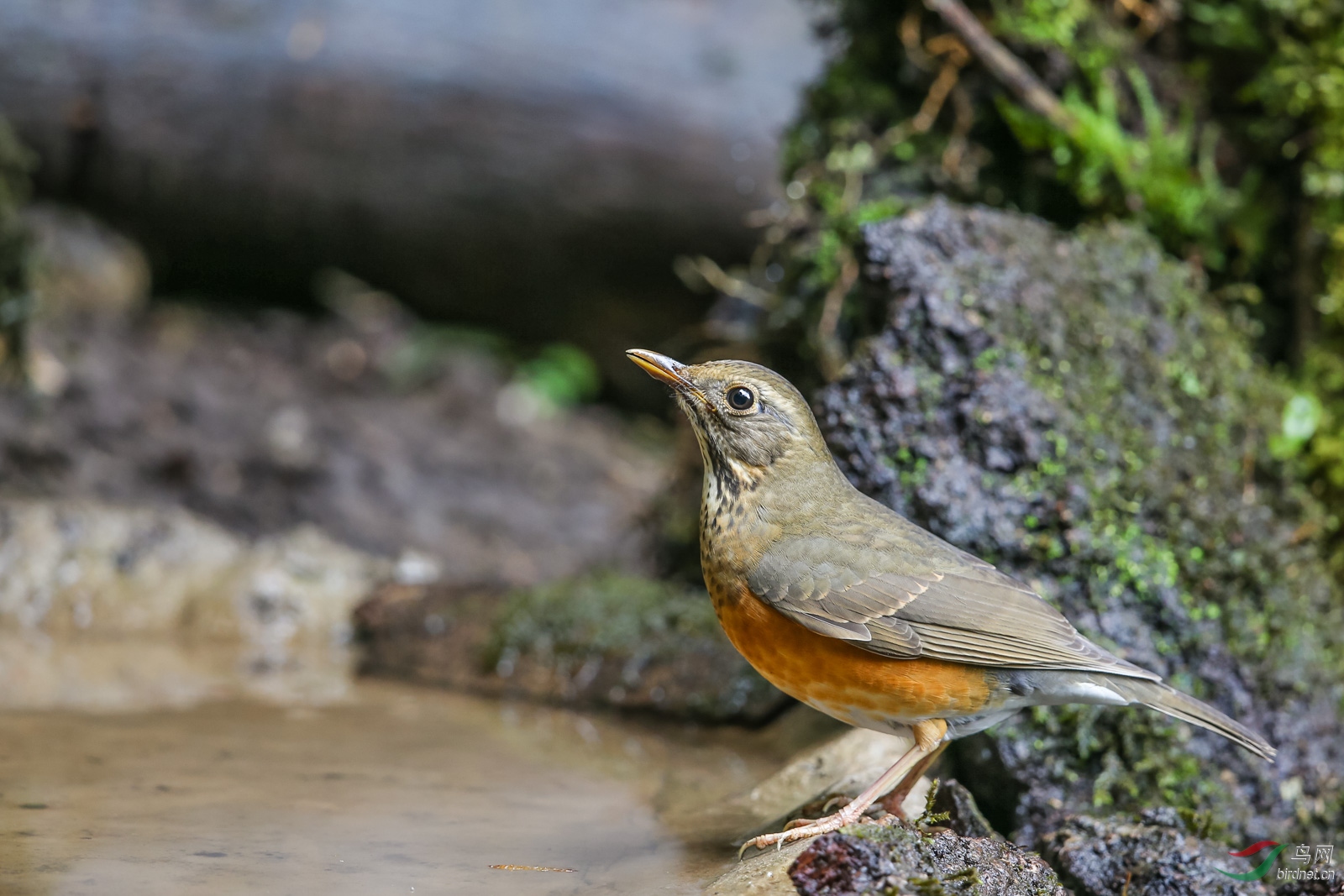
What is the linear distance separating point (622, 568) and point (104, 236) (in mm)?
6027

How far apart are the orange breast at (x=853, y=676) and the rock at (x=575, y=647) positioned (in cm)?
137

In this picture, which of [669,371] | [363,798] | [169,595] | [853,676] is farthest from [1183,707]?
[169,595]

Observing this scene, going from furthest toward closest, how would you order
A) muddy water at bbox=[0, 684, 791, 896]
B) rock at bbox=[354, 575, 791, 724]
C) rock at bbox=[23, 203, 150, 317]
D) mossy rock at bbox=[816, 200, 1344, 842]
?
rock at bbox=[23, 203, 150, 317]
rock at bbox=[354, 575, 791, 724]
mossy rock at bbox=[816, 200, 1344, 842]
muddy water at bbox=[0, 684, 791, 896]

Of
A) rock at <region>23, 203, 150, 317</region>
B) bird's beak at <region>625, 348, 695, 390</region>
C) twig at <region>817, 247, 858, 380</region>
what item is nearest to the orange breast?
bird's beak at <region>625, 348, 695, 390</region>

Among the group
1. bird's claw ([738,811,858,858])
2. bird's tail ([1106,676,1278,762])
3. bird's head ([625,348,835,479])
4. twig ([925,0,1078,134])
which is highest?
twig ([925,0,1078,134])

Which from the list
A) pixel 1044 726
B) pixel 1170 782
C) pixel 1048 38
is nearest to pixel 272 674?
pixel 1044 726

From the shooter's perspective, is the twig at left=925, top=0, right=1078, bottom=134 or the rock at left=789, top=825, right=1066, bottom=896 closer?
the rock at left=789, top=825, right=1066, bottom=896

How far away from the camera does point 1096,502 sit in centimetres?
411

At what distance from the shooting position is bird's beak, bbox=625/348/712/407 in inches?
149

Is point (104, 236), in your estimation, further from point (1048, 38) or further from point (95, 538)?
point (1048, 38)

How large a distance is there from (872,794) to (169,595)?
174 inches

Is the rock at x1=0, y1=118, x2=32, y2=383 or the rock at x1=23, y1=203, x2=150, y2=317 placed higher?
the rock at x1=0, y1=118, x2=32, y2=383

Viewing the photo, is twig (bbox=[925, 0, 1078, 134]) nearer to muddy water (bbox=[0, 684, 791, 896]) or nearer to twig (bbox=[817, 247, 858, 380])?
twig (bbox=[817, 247, 858, 380])

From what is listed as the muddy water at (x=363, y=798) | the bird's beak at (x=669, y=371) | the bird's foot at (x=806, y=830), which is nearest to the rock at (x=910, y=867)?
the bird's foot at (x=806, y=830)
